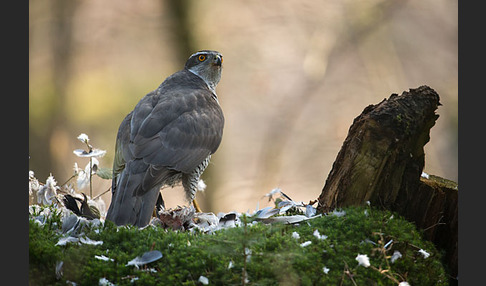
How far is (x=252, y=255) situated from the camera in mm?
2561

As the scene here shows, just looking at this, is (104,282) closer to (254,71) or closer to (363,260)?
(363,260)

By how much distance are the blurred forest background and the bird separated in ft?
7.59

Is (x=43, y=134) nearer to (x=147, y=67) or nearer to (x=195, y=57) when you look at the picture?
(x=147, y=67)

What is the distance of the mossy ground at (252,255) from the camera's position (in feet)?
8.19

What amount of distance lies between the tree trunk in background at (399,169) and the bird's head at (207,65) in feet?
5.66

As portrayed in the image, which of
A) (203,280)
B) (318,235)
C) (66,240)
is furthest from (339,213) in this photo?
(66,240)

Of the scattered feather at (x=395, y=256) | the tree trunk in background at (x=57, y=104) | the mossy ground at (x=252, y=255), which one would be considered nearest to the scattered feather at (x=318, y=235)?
the mossy ground at (x=252, y=255)

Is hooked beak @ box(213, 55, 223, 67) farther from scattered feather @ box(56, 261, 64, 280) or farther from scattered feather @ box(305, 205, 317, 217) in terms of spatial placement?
scattered feather @ box(56, 261, 64, 280)

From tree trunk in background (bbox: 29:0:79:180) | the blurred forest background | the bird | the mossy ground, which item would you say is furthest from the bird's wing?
tree trunk in background (bbox: 29:0:79:180)

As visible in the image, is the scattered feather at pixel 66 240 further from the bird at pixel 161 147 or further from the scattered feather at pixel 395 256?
the scattered feather at pixel 395 256

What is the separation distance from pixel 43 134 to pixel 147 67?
1.47 m

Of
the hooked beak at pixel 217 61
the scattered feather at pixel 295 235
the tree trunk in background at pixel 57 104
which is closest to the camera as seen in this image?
the scattered feather at pixel 295 235

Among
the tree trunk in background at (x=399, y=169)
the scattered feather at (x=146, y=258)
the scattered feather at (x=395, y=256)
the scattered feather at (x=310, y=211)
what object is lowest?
the scattered feather at (x=146, y=258)

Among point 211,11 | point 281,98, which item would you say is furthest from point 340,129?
point 211,11
